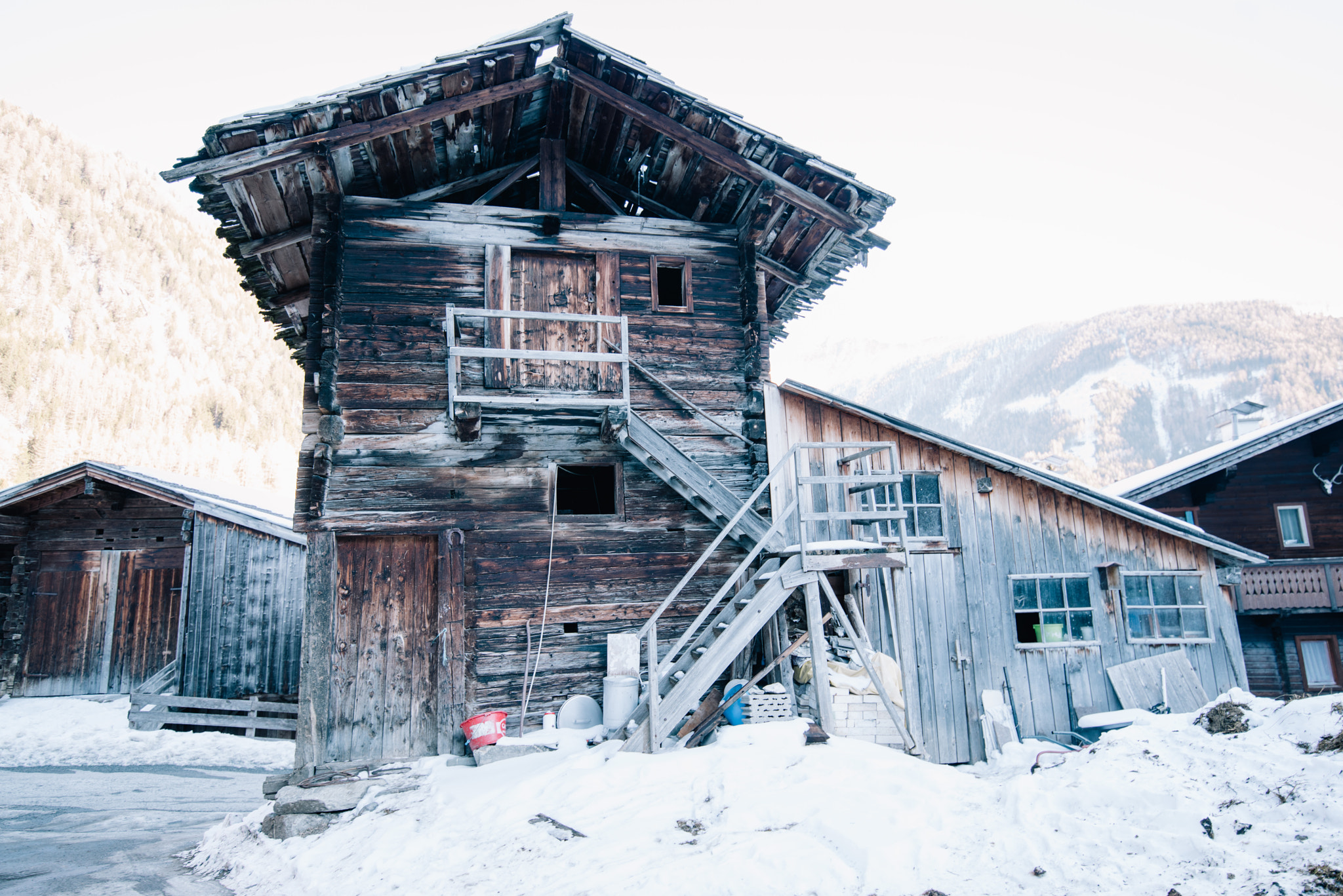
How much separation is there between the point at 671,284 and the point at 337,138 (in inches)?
206

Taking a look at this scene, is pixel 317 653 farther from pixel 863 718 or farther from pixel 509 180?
pixel 863 718

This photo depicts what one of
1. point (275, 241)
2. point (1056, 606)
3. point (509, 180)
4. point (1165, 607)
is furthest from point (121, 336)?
point (1165, 607)

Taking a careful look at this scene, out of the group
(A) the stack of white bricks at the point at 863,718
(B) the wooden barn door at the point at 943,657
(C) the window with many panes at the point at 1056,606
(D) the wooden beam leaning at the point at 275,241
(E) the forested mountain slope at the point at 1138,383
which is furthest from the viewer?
(E) the forested mountain slope at the point at 1138,383

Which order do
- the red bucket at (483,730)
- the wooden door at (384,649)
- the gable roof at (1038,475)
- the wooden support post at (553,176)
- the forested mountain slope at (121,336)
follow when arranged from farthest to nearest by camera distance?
the forested mountain slope at (121,336), the gable roof at (1038,475), the wooden support post at (553,176), the wooden door at (384,649), the red bucket at (483,730)

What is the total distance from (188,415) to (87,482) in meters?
47.7

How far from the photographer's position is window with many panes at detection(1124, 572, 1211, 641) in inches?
593

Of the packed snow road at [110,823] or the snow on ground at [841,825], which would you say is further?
the packed snow road at [110,823]

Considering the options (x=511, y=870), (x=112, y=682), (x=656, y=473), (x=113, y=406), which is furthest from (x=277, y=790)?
(x=113, y=406)

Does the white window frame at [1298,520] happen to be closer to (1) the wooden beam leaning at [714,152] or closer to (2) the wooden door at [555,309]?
(1) the wooden beam leaning at [714,152]

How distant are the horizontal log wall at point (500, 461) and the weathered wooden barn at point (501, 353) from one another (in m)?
0.03

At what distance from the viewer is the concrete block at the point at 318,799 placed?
9.21 meters

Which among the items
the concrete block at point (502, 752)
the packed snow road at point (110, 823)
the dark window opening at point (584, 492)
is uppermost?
the dark window opening at point (584, 492)

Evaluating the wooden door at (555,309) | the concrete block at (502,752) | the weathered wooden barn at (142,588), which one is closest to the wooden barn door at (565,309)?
the wooden door at (555,309)

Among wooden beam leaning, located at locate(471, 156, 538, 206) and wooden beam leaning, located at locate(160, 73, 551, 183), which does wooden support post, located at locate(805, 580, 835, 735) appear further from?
wooden beam leaning, located at locate(160, 73, 551, 183)
